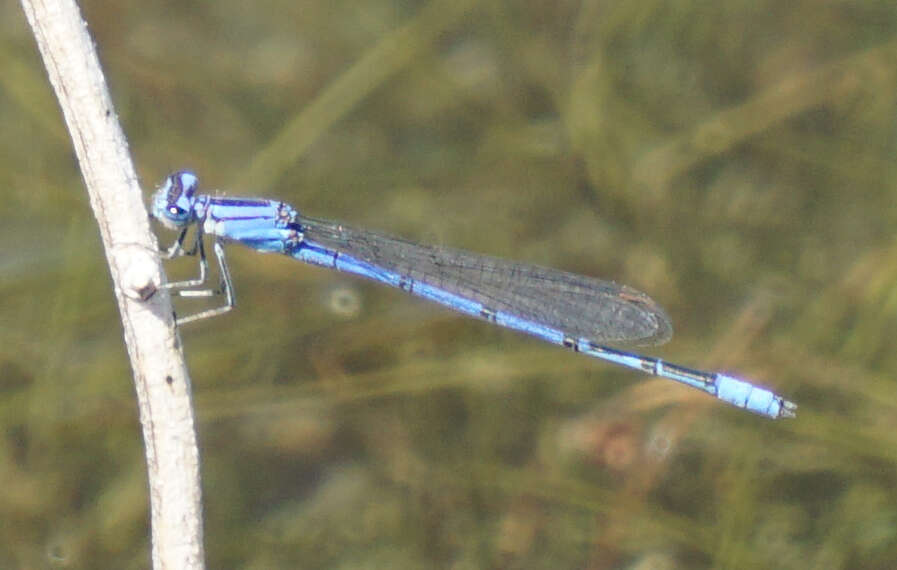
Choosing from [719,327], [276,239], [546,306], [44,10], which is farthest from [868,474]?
[44,10]

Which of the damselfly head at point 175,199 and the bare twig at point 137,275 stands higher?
the damselfly head at point 175,199

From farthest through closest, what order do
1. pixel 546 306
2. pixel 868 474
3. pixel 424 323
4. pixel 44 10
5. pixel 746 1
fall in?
pixel 746 1 < pixel 424 323 < pixel 868 474 < pixel 546 306 < pixel 44 10

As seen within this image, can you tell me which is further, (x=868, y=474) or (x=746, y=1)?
(x=746, y=1)

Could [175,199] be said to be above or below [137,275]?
above

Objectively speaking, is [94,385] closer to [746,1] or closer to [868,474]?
[868,474]

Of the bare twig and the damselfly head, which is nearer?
the bare twig

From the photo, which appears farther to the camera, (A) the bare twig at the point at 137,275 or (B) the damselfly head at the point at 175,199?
(B) the damselfly head at the point at 175,199

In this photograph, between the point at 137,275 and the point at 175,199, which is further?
the point at 175,199

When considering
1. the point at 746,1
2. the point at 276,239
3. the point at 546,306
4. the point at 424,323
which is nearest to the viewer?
the point at 276,239
